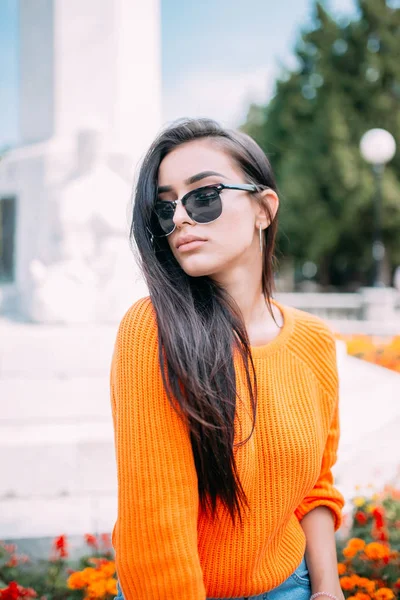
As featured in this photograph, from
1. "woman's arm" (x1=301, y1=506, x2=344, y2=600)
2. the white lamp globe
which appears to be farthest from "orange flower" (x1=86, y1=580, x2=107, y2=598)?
the white lamp globe

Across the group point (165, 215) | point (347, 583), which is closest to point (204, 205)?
point (165, 215)

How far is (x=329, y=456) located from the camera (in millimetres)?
1652

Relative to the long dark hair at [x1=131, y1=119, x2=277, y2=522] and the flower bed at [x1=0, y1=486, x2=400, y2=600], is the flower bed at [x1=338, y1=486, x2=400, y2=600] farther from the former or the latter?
the long dark hair at [x1=131, y1=119, x2=277, y2=522]

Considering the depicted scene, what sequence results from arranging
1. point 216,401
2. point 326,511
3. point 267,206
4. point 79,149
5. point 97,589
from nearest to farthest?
1. point 216,401
2. point 267,206
3. point 326,511
4. point 97,589
5. point 79,149

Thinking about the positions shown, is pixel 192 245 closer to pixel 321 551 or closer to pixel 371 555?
pixel 321 551

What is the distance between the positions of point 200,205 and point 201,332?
1.06 ft

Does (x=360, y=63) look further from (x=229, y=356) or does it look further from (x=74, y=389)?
(x=229, y=356)

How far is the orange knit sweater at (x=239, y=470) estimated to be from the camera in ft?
3.74

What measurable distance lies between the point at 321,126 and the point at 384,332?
12198 mm

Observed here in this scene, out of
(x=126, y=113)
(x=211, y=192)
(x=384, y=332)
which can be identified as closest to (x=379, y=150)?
(x=384, y=332)

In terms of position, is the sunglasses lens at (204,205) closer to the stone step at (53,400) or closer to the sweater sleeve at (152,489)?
the sweater sleeve at (152,489)

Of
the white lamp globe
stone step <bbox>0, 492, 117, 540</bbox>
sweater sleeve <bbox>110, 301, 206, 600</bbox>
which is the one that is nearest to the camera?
sweater sleeve <bbox>110, 301, 206, 600</bbox>

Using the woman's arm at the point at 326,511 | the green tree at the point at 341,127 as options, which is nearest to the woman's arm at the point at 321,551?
the woman's arm at the point at 326,511

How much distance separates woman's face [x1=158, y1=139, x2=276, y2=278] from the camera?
4.56 feet
